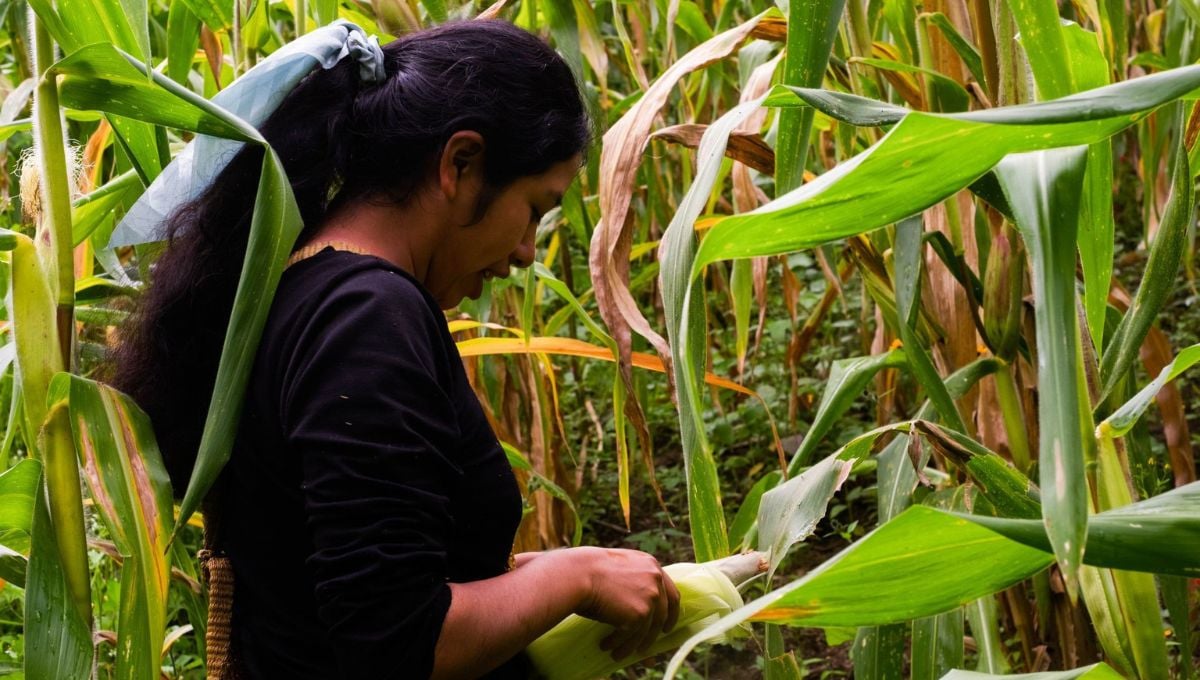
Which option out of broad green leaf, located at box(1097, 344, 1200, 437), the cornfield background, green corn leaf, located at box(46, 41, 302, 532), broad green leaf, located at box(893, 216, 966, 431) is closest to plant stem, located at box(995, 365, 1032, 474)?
the cornfield background

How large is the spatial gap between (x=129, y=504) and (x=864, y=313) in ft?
4.00

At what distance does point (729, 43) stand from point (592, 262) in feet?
1.06

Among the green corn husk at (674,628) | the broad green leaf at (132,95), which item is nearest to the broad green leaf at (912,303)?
the green corn husk at (674,628)

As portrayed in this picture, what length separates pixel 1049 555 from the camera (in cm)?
51

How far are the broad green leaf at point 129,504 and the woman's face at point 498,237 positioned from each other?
297 millimetres

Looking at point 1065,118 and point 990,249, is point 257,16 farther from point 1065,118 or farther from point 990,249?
point 1065,118

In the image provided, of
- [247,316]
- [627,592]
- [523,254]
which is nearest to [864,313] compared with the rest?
[523,254]

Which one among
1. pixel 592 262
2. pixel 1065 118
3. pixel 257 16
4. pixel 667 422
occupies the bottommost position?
pixel 667 422

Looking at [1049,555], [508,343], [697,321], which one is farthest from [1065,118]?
[508,343]

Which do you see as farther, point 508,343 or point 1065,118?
point 508,343

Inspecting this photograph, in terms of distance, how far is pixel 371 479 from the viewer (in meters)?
0.75

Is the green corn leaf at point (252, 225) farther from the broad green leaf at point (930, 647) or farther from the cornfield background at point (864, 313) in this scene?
the broad green leaf at point (930, 647)

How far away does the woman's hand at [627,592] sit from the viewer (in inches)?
33.3

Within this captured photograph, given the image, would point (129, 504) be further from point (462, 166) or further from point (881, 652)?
point (881, 652)
